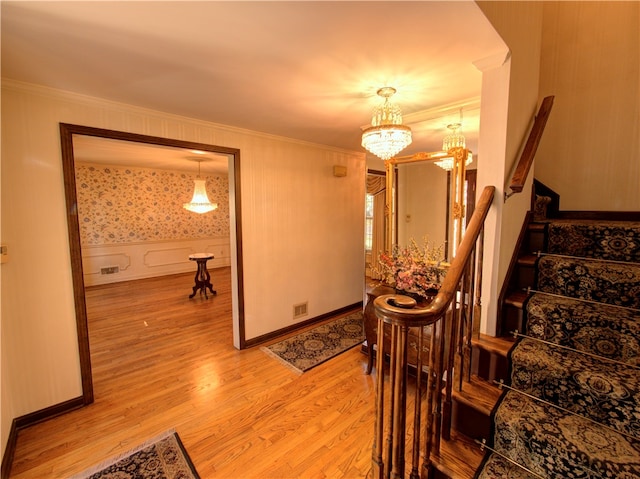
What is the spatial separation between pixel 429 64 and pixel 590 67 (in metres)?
1.86

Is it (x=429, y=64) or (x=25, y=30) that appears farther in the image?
(x=429, y=64)

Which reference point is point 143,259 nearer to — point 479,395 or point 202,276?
point 202,276

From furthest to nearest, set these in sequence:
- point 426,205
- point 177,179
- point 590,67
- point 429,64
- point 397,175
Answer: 1. point 177,179
2. point 397,175
3. point 426,205
4. point 590,67
5. point 429,64

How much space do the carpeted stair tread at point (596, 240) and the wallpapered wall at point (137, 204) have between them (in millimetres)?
7133

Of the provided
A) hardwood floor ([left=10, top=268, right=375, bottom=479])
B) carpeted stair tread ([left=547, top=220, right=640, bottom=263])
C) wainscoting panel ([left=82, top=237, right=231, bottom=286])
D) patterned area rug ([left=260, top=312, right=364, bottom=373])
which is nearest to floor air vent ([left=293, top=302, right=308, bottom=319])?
patterned area rug ([left=260, top=312, right=364, bottom=373])

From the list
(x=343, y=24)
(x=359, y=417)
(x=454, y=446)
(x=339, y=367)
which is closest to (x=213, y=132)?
(x=343, y=24)

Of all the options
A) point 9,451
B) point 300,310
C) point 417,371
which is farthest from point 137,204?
point 417,371

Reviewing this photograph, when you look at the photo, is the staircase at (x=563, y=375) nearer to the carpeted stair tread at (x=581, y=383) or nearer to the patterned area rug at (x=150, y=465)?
the carpeted stair tread at (x=581, y=383)

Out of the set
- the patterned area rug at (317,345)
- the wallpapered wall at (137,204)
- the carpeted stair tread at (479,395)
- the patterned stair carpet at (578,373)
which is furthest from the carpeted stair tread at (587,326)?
the wallpapered wall at (137,204)

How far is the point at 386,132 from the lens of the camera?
1.95 metres

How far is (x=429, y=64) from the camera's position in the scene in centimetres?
166

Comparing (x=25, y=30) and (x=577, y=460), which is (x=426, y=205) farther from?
(x=25, y=30)

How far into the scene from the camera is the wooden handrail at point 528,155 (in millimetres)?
1411

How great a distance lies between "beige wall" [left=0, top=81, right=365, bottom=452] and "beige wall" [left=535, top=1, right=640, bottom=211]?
2.59 metres
